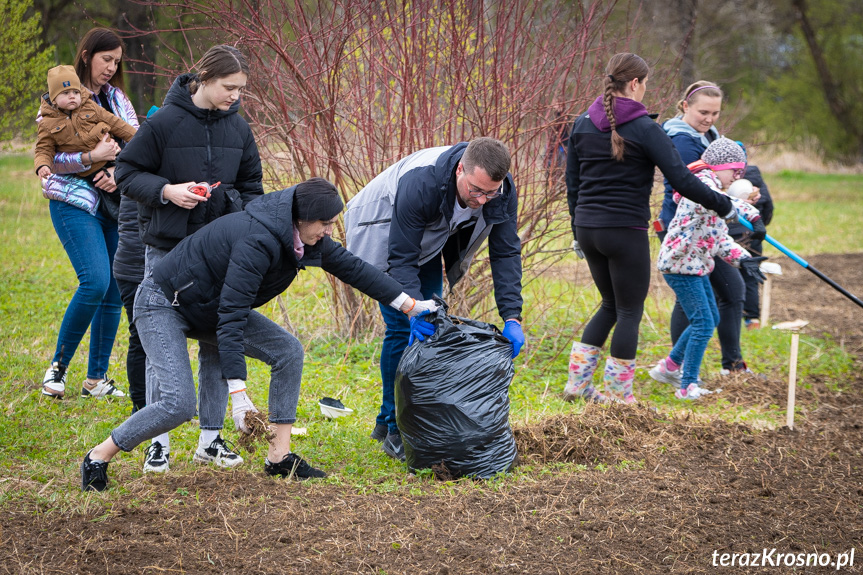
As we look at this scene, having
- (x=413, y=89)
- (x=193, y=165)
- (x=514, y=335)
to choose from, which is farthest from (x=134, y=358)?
(x=413, y=89)

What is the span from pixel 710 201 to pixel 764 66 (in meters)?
25.7

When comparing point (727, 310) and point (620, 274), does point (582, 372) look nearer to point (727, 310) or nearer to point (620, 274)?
point (620, 274)

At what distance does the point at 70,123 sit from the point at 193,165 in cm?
118

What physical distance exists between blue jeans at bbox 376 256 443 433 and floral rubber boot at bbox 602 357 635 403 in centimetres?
124

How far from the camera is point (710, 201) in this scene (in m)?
4.14

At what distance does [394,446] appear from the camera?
3.63 m

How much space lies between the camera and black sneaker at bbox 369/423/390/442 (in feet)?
12.6

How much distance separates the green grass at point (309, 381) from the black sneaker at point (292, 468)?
10cm

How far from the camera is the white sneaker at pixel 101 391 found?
4.46 meters

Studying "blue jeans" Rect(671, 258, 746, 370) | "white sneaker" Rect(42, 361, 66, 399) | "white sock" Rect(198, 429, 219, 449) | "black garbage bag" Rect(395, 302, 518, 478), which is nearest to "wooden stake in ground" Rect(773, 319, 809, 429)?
"blue jeans" Rect(671, 258, 746, 370)

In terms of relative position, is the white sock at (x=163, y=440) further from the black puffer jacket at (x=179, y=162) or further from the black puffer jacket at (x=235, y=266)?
the black puffer jacket at (x=179, y=162)

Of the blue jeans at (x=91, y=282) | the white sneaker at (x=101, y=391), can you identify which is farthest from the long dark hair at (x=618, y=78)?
the white sneaker at (x=101, y=391)

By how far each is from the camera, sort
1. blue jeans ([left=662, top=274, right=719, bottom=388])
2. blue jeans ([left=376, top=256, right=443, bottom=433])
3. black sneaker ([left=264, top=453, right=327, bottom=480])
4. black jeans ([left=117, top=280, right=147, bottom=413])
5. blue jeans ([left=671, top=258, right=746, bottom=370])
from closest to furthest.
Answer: black sneaker ([left=264, top=453, right=327, bottom=480]) < blue jeans ([left=376, top=256, right=443, bottom=433]) < black jeans ([left=117, top=280, right=147, bottom=413]) < blue jeans ([left=662, top=274, right=719, bottom=388]) < blue jeans ([left=671, top=258, right=746, bottom=370])

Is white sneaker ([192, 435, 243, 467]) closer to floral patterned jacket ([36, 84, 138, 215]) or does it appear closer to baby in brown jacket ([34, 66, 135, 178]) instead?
floral patterned jacket ([36, 84, 138, 215])
